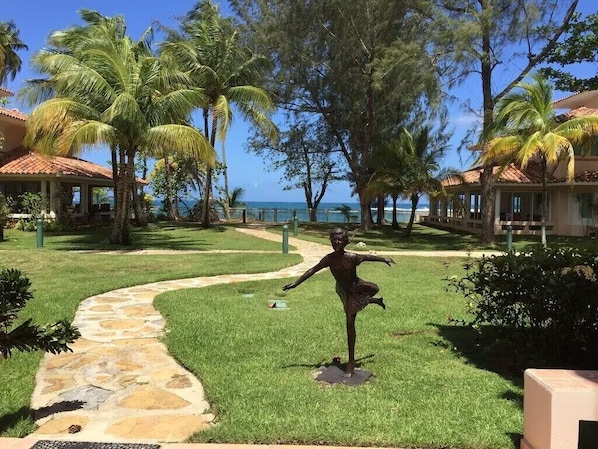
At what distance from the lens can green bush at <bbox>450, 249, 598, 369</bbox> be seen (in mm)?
4684

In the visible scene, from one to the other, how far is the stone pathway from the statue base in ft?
3.68

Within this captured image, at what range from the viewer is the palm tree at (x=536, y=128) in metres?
16.9

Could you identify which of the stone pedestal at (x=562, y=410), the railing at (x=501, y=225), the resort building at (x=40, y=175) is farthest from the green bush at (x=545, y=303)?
the railing at (x=501, y=225)

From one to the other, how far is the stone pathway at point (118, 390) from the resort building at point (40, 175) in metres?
17.5

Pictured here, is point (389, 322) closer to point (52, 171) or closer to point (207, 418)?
point (207, 418)

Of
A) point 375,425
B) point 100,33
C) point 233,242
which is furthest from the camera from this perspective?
point 100,33

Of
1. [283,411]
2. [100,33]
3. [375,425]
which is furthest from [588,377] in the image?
[100,33]

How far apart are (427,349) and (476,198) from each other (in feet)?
83.0

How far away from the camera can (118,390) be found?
457 cm

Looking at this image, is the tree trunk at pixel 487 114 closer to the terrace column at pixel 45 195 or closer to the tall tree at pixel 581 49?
the tall tree at pixel 581 49

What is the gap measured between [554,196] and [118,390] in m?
24.9

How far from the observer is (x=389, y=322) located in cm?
694

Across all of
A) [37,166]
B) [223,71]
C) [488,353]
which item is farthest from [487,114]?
[37,166]

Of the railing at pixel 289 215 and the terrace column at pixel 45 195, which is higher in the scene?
the terrace column at pixel 45 195
